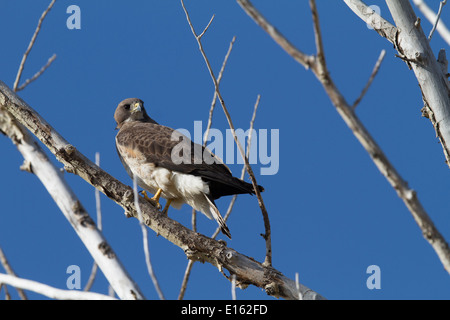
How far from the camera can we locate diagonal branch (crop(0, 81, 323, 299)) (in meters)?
3.45

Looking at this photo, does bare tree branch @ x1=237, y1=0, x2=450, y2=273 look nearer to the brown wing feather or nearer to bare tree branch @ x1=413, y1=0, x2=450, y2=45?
bare tree branch @ x1=413, y1=0, x2=450, y2=45

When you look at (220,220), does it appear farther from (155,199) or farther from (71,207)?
(71,207)

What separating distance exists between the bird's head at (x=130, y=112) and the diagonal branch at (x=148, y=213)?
1918 mm

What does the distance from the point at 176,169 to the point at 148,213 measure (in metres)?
0.70

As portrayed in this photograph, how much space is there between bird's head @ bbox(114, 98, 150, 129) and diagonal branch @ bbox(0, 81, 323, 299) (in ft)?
6.29

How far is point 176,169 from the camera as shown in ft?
14.4

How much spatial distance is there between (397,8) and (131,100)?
124 inches

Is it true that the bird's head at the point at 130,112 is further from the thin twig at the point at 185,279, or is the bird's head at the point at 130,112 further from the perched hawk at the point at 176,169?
the thin twig at the point at 185,279

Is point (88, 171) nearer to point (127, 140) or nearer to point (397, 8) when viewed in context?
point (127, 140)

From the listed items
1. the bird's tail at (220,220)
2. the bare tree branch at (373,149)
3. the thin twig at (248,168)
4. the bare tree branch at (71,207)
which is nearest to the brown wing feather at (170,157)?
the bird's tail at (220,220)

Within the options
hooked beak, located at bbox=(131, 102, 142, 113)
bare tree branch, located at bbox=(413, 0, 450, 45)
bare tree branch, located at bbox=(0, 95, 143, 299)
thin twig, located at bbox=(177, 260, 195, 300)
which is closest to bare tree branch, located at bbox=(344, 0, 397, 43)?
bare tree branch, located at bbox=(413, 0, 450, 45)

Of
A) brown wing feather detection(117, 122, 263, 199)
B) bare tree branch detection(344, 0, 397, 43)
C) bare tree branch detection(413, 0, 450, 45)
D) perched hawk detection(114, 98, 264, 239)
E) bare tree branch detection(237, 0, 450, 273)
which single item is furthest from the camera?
perched hawk detection(114, 98, 264, 239)

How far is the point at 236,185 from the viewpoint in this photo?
13.3 ft
